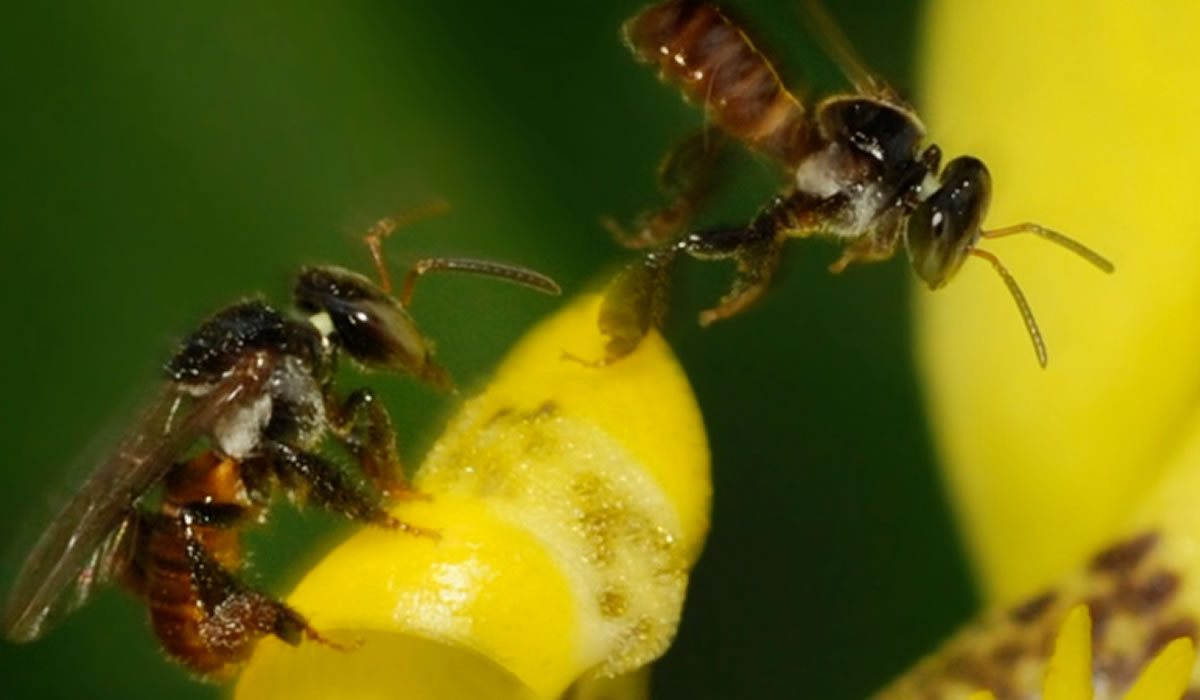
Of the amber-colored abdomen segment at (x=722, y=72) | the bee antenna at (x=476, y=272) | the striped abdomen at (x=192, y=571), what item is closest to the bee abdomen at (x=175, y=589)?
the striped abdomen at (x=192, y=571)

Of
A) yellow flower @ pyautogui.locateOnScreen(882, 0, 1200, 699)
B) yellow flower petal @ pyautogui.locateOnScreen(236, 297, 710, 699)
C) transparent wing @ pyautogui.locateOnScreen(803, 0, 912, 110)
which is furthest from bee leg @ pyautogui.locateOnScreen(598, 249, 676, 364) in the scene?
yellow flower @ pyautogui.locateOnScreen(882, 0, 1200, 699)

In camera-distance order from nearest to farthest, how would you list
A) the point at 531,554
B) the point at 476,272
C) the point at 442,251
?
1. the point at 531,554
2. the point at 476,272
3. the point at 442,251

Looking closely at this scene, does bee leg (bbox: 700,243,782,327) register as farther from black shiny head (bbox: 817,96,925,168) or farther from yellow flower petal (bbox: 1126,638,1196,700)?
yellow flower petal (bbox: 1126,638,1196,700)

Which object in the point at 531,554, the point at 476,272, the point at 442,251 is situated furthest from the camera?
the point at 442,251

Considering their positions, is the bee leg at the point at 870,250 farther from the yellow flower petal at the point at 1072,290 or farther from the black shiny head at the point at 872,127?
the yellow flower petal at the point at 1072,290

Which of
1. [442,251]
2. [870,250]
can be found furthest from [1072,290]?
[442,251]

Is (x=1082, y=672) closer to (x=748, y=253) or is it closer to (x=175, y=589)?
(x=748, y=253)
